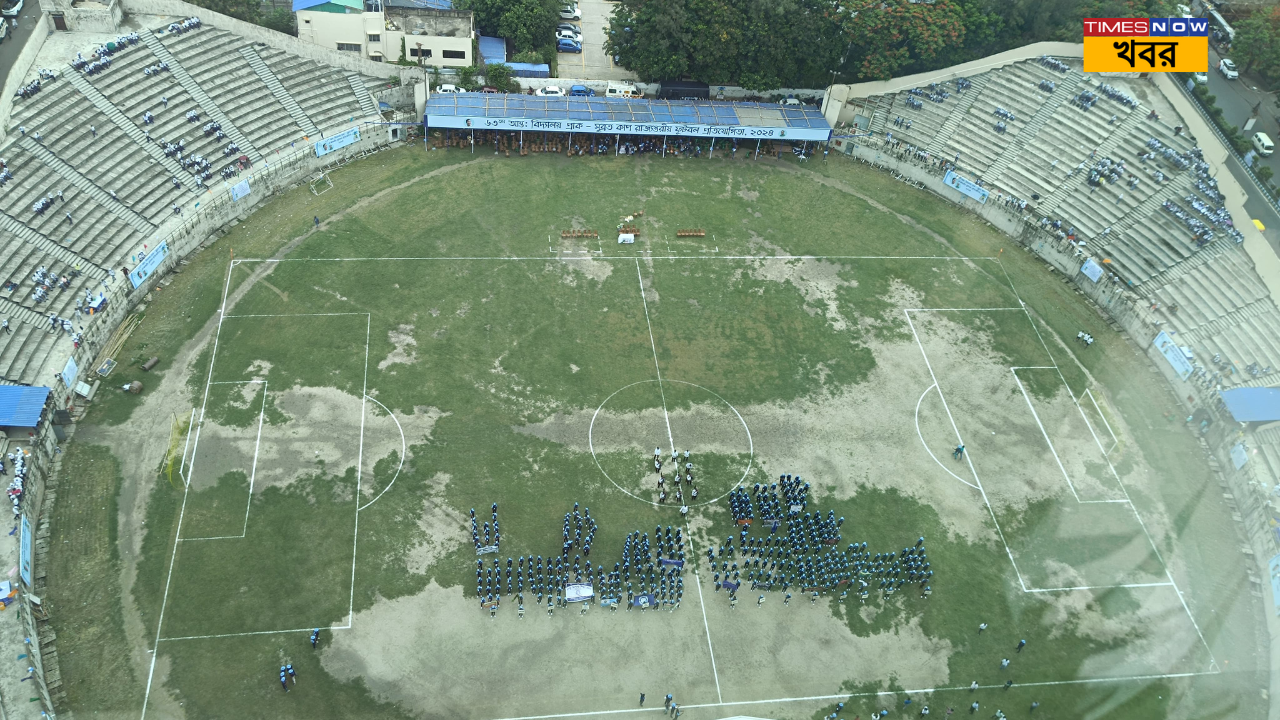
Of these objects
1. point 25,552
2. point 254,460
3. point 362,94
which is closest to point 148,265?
point 254,460

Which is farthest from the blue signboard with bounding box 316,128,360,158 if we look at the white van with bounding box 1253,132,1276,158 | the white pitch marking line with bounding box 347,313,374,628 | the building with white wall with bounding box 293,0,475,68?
the white van with bounding box 1253,132,1276,158

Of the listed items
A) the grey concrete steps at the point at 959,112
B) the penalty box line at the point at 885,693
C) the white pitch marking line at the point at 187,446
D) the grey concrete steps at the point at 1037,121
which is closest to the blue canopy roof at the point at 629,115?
the grey concrete steps at the point at 959,112

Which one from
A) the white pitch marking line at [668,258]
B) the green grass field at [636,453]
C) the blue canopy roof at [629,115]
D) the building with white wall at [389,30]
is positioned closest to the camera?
the green grass field at [636,453]

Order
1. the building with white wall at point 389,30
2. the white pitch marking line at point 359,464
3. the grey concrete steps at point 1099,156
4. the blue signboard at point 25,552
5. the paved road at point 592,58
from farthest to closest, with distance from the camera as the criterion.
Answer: the paved road at point 592,58, the building with white wall at point 389,30, the grey concrete steps at point 1099,156, the white pitch marking line at point 359,464, the blue signboard at point 25,552

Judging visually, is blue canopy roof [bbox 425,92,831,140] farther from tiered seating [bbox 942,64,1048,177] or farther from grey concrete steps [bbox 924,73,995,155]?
tiered seating [bbox 942,64,1048,177]

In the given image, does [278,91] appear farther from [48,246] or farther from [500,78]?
[48,246]

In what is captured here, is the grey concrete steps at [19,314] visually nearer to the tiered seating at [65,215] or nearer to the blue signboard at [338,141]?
the tiered seating at [65,215]
